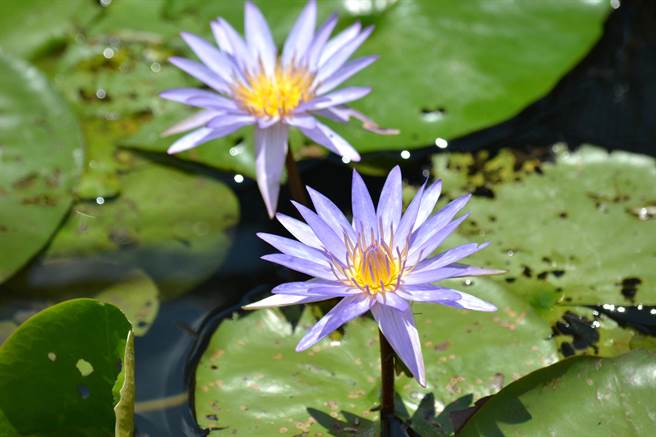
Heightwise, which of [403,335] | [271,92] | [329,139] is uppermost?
[271,92]

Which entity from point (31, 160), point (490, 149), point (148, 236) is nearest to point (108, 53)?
point (31, 160)

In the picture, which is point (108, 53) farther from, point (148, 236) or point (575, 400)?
point (575, 400)

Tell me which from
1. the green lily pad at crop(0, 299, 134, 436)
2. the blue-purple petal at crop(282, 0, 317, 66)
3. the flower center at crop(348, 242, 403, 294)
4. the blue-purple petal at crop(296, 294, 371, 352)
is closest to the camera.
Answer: the blue-purple petal at crop(296, 294, 371, 352)

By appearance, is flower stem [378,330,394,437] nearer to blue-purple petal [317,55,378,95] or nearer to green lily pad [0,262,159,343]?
blue-purple petal [317,55,378,95]

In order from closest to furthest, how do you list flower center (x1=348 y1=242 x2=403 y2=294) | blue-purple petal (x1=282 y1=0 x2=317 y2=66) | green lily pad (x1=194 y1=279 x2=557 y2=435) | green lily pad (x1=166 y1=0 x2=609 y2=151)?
flower center (x1=348 y1=242 x2=403 y2=294), green lily pad (x1=194 y1=279 x2=557 y2=435), blue-purple petal (x1=282 y1=0 x2=317 y2=66), green lily pad (x1=166 y1=0 x2=609 y2=151)

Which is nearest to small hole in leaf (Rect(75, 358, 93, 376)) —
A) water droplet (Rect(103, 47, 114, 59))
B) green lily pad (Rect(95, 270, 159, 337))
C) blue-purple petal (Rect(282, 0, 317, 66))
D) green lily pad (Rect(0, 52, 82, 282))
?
green lily pad (Rect(95, 270, 159, 337))

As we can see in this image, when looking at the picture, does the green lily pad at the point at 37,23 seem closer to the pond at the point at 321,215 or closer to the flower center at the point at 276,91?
the pond at the point at 321,215

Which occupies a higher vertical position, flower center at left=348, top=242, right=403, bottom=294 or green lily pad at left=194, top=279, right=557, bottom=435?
flower center at left=348, top=242, right=403, bottom=294
